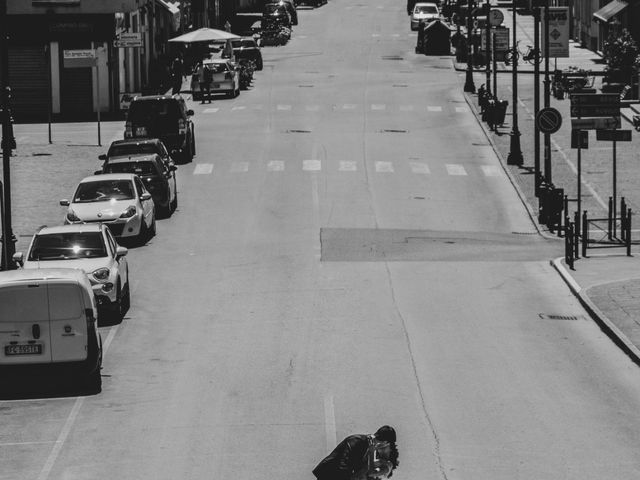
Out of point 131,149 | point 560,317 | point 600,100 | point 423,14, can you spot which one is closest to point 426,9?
point 423,14

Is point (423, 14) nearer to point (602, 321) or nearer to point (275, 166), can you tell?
point (275, 166)

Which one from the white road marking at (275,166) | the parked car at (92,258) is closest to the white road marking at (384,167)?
the white road marking at (275,166)

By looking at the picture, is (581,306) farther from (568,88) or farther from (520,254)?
(568,88)

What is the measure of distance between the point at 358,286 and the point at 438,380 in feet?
27.4

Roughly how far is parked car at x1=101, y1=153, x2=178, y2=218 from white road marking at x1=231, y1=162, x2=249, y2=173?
8.03 metres

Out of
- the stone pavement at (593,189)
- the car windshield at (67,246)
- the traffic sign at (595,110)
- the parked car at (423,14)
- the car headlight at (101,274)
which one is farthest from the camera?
the parked car at (423,14)

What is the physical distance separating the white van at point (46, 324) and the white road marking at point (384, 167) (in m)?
26.9

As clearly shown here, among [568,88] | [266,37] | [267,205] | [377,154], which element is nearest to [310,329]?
[267,205]

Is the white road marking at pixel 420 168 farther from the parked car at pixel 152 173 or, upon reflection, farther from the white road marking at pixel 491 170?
the parked car at pixel 152 173

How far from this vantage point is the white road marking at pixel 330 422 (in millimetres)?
19047

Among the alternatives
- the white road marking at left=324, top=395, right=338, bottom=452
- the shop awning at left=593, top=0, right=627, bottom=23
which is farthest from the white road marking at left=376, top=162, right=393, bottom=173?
the shop awning at left=593, top=0, right=627, bottom=23

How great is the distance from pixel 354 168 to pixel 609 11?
125 feet

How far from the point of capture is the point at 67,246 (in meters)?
28.1

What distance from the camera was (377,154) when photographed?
169 feet
